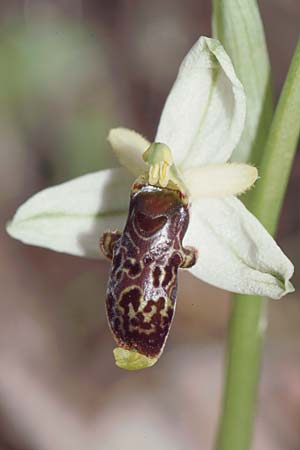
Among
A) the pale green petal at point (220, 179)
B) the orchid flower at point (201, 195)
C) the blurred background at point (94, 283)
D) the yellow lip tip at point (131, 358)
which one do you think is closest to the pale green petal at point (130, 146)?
the orchid flower at point (201, 195)

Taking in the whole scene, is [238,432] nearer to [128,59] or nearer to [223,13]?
[223,13]

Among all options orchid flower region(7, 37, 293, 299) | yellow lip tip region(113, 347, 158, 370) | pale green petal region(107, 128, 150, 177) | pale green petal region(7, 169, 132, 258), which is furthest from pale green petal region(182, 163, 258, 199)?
yellow lip tip region(113, 347, 158, 370)

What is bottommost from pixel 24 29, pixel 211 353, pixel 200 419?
pixel 200 419

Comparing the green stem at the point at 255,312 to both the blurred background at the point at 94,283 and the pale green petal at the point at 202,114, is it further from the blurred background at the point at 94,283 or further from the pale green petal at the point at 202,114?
the blurred background at the point at 94,283

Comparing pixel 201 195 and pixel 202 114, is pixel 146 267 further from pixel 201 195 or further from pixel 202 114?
pixel 202 114

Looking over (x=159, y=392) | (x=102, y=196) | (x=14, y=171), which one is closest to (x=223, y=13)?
(x=102, y=196)

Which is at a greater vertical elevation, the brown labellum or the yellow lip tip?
the brown labellum

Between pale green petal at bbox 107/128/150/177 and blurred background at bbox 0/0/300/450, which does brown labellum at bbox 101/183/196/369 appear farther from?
blurred background at bbox 0/0/300/450
